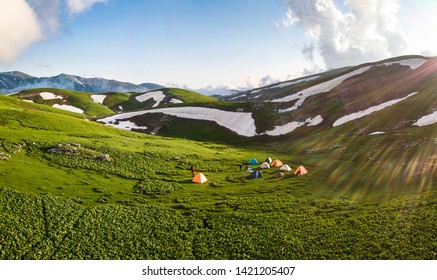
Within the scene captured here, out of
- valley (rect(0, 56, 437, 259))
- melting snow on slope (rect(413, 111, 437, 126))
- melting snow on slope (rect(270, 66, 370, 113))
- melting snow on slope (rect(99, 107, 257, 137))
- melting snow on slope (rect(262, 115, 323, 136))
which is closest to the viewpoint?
valley (rect(0, 56, 437, 259))

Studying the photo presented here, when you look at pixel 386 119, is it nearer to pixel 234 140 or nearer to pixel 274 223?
pixel 234 140

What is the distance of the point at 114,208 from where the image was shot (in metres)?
38.3

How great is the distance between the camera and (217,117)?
128 meters

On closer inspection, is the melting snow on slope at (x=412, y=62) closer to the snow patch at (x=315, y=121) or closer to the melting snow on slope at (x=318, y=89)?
the melting snow on slope at (x=318, y=89)

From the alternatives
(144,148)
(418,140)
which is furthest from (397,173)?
(144,148)

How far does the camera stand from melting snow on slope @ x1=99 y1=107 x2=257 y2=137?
117 m

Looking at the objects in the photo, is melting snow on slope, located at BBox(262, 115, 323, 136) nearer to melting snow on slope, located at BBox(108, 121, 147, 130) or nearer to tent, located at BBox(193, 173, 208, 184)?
melting snow on slope, located at BBox(108, 121, 147, 130)

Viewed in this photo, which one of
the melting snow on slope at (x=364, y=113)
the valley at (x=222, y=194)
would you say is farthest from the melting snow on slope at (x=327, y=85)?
the valley at (x=222, y=194)

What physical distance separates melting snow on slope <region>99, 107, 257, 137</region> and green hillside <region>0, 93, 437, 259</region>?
50.8 metres

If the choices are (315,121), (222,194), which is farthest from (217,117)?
(222,194)

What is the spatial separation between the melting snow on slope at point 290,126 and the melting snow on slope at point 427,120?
31.2 meters

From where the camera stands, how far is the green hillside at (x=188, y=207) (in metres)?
29.2

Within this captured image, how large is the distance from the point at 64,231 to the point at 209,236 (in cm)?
1534

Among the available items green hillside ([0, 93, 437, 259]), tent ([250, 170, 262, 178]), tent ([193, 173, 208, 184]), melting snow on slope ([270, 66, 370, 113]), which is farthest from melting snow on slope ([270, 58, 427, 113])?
tent ([193, 173, 208, 184])
